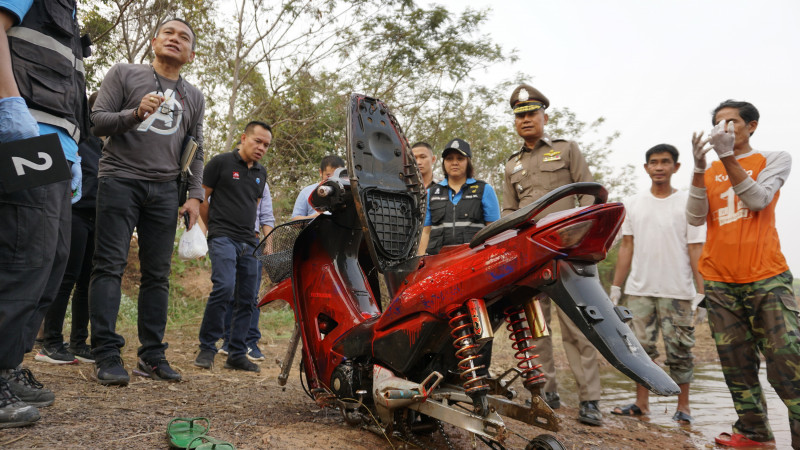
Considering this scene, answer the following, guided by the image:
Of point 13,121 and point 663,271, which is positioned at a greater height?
point 13,121

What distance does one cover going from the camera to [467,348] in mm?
1924

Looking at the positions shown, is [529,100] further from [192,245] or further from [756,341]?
[192,245]

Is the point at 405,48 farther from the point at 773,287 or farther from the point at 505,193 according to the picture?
the point at 773,287

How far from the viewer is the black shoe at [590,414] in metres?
3.50

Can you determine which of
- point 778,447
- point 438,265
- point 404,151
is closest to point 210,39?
point 404,151

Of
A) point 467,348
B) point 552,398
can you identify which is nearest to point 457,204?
point 552,398

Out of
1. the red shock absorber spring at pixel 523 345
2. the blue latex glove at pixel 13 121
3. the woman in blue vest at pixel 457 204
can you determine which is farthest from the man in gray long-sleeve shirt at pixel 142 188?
the red shock absorber spring at pixel 523 345

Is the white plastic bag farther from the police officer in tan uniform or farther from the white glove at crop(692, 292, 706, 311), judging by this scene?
the white glove at crop(692, 292, 706, 311)

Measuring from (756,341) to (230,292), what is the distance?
3637 millimetres

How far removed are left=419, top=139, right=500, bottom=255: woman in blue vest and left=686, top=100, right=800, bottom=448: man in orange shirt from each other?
150 centimetres

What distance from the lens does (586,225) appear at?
177cm

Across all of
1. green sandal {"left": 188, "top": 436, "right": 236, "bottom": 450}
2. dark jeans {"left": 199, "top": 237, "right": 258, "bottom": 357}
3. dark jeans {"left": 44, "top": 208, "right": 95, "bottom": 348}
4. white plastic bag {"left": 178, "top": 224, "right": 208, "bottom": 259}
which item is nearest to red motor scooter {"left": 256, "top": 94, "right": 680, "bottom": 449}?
green sandal {"left": 188, "top": 436, "right": 236, "bottom": 450}

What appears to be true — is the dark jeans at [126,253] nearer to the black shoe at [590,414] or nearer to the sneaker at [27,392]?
the sneaker at [27,392]

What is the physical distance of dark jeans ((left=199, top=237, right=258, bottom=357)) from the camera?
4223 mm
